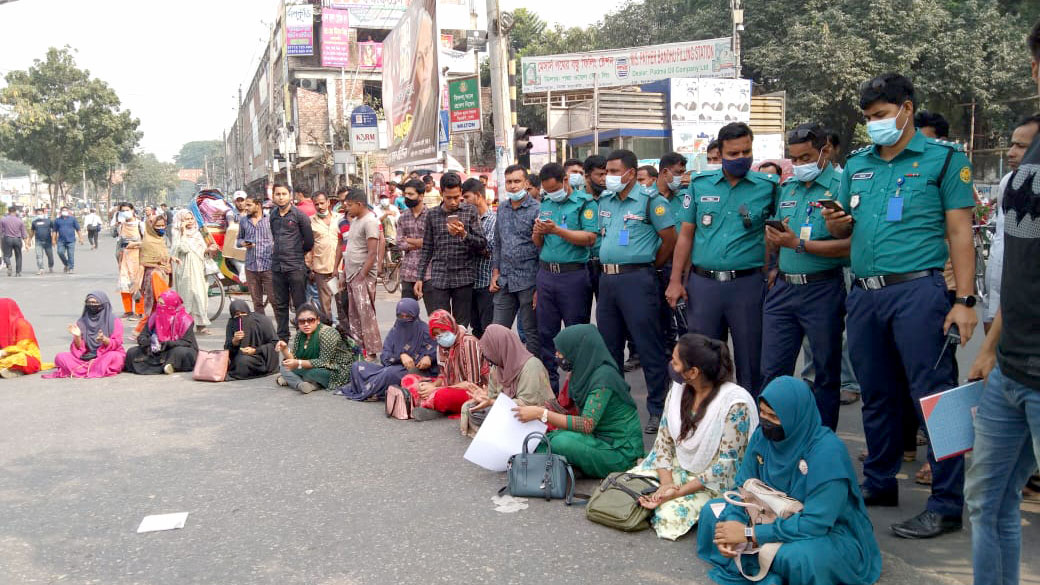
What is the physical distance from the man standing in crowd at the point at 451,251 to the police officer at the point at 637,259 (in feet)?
6.26

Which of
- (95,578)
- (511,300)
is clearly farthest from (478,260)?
(95,578)

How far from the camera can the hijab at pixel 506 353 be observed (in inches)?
221

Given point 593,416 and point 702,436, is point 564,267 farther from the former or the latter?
point 702,436

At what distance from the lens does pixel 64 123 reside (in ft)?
136

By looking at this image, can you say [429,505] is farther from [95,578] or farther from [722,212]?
[722,212]

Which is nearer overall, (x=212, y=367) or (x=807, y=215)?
(x=807, y=215)

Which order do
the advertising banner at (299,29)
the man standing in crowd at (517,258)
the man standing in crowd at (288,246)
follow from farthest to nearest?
the advertising banner at (299,29) < the man standing in crowd at (288,246) < the man standing in crowd at (517,258)

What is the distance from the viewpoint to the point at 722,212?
5.02 meters

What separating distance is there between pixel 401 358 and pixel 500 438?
→ 2.24m

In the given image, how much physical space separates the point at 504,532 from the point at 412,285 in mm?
4232

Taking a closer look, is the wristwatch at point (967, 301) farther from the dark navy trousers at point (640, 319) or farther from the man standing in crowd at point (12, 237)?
the man standing in crowd at point (12, 237)

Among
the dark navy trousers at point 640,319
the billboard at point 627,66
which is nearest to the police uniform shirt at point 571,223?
the dark navy trousers at point 640,319

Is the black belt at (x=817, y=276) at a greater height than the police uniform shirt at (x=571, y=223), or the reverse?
the police uniform shirt at (x=571, y=223)

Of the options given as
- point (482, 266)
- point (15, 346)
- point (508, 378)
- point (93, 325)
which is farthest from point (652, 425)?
point (15, 346)
